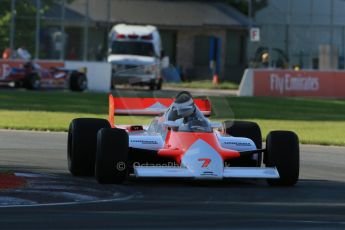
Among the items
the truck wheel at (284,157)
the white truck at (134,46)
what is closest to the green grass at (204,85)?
the white truck at (134,46)

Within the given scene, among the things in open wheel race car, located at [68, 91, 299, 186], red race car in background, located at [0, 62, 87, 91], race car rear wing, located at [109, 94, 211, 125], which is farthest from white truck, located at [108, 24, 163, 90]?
open wheel race car, located at [68, 91, 299, 186]

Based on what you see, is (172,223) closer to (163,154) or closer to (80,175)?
(163,154)

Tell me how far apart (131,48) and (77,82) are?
643cm

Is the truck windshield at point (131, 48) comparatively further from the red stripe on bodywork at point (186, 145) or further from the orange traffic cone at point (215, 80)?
the red stripe on bodywork at point (186, 145)

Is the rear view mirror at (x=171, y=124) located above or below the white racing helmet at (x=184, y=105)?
below

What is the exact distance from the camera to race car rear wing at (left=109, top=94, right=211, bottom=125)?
15.6 m

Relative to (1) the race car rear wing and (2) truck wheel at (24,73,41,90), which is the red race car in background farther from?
(1) the race car rear wing

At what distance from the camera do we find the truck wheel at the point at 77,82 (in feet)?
134

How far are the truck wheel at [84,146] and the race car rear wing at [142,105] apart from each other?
1623 mm

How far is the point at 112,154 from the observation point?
496 inches

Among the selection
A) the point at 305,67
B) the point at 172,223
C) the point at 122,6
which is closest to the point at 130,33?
the point at 305,67

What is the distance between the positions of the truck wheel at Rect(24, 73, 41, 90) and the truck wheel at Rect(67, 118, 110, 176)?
27.3 metres

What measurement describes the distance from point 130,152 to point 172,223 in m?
3.36

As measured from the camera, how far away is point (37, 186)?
12.6 meters
